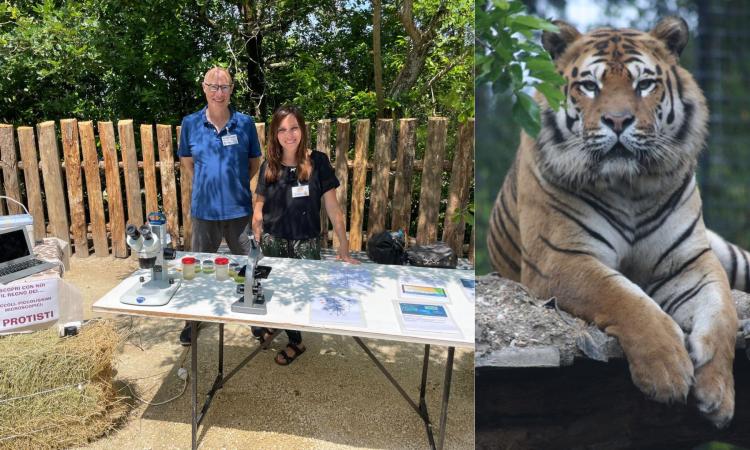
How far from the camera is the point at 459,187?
5242 millimetres

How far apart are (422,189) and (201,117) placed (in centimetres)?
234

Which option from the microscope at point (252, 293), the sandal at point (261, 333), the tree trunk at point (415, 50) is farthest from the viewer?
the tree trunk at point (415, 50)

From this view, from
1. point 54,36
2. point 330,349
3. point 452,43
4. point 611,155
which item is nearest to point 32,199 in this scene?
point 54,36

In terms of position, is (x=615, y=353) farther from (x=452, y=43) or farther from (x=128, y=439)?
(x=452, y=43)

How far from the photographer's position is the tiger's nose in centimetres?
159

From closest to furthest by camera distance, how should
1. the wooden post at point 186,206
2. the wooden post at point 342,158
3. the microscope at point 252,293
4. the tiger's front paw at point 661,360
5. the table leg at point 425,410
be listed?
the tiger's front paw at point 661,360, the microscope at point 252,293, the table leg at point 425,410, the wooden post at point 342,158, the wooden post at point 186,206

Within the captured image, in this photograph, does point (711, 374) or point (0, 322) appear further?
point (0, 322)

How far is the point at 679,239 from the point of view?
166 cm

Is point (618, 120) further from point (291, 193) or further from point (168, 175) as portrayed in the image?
point (168, 175)

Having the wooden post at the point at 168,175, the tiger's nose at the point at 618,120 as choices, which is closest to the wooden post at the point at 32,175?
the wooden post at the point at 168,175

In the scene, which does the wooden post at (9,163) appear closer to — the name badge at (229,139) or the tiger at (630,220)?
the name badge at (229,139)

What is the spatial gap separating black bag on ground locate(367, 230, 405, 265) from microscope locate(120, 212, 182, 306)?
A: 8.01 feet

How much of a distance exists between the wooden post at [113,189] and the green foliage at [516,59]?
4.96 meters

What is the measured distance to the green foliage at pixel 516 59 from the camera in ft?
5.06
